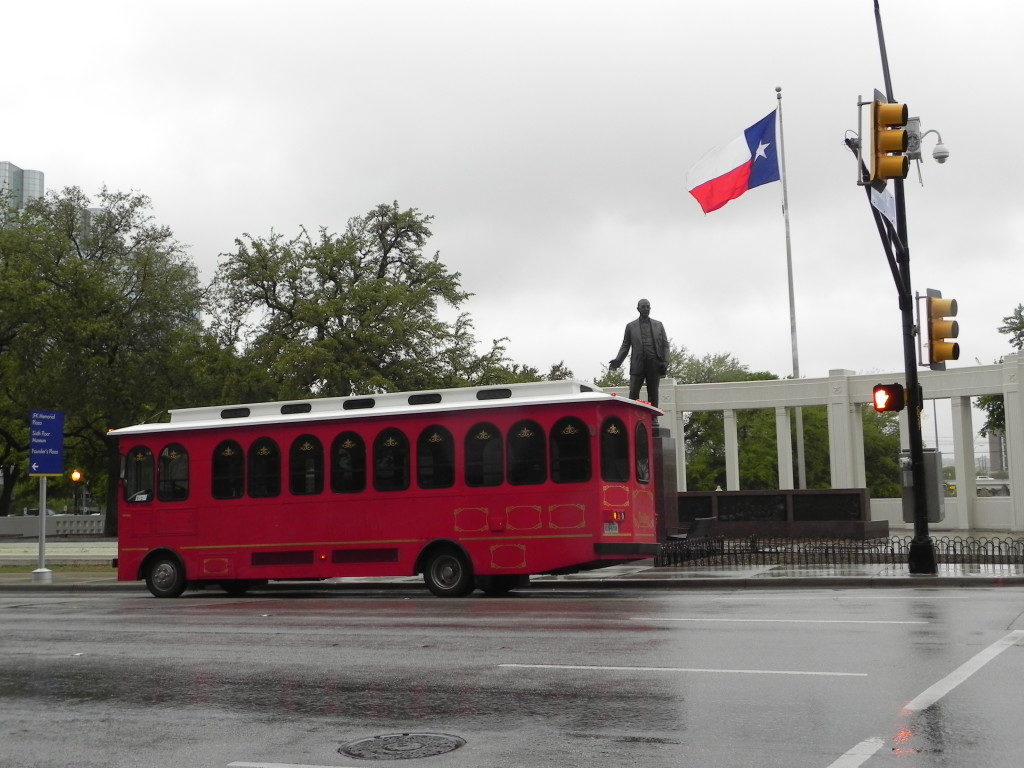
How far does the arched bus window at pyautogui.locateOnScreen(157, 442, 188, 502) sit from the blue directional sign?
6057mm

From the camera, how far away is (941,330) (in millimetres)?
17578

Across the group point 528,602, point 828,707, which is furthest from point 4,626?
point 828,707

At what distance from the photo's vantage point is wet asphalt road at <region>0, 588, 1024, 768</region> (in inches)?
272

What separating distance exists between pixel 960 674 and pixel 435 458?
1175 cm

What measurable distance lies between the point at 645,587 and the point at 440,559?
3.69 metres

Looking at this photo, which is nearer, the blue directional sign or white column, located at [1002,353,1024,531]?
the blue directional sign

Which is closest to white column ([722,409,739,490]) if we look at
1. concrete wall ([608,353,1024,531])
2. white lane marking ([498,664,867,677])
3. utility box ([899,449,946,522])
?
concrete wall ([608,353,1024,531])

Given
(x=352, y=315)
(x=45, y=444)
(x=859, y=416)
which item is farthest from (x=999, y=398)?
(x=45, y=444)

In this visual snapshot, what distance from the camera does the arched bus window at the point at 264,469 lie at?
20938 mm

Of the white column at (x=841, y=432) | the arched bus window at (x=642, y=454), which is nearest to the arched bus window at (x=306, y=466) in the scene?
the arched bus window at (x=642, y=454)

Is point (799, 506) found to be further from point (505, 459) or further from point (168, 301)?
point (168, 301)

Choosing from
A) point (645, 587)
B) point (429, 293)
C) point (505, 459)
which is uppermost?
point (429, 293)

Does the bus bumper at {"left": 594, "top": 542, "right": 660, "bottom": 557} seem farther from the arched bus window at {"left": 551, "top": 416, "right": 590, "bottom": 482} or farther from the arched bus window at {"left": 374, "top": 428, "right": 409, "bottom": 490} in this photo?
the arched bus window at {"left": 374, "top": 428, "right": 409, "bottom": 490}

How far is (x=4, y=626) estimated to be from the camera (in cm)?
1596
